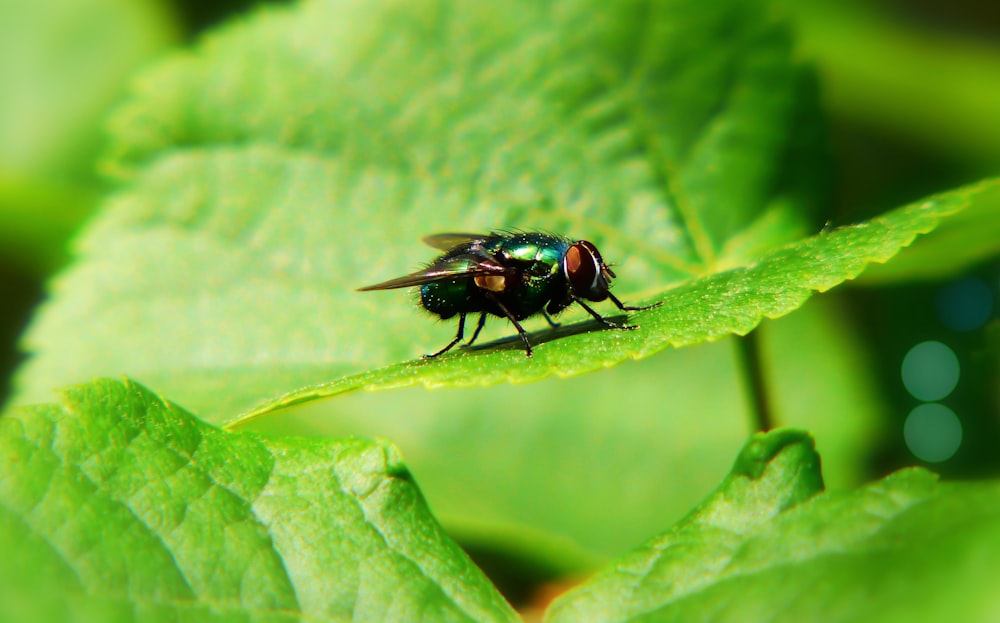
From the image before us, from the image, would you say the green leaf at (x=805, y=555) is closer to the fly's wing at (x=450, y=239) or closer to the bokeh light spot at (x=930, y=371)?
the fly's wing at (x=450, y=239)

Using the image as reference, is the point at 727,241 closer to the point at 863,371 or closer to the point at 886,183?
the point at 863,371

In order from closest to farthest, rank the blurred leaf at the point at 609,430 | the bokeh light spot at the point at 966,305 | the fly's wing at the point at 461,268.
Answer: the fly's wing at the point at 461,268 < the bokeh light spot at the point at 966,305 < the blurred leaf at the point at 609,430

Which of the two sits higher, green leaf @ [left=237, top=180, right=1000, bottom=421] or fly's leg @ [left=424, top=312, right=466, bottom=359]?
green leaf @ [left=237, top=180, right=1000, bottom=421]

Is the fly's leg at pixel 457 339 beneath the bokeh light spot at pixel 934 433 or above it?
above

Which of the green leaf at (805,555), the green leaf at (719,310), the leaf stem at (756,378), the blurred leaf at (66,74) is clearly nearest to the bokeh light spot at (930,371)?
the leaf stem at (756,378)

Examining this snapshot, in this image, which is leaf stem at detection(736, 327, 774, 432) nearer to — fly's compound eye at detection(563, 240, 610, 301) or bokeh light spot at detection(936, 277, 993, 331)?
fly's compound eye at detection(563, 240, 610, 301)

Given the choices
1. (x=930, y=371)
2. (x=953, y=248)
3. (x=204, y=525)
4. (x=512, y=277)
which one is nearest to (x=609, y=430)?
(x=930, y=371)

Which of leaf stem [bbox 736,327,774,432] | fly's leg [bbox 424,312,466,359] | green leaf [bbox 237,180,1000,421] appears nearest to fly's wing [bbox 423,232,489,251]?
fly's leg [bbox 424,312,466,359]
